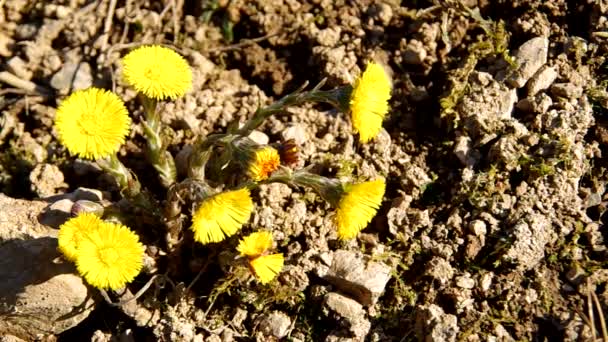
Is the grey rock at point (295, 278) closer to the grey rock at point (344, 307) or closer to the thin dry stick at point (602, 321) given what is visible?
the grey rock at point (344, 307)

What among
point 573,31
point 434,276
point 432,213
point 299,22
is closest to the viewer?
point 434,276

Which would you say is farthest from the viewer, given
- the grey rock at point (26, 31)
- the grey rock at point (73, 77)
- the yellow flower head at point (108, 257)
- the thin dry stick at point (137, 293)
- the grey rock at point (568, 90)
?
the grey rock at point (26, 31)

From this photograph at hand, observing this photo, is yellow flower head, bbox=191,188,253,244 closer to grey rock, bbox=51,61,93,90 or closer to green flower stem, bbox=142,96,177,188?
green flower stem, bbox=142,96,177,188

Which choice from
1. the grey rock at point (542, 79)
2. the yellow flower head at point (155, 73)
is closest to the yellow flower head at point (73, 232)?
the yellow flower head at point (155, 73)

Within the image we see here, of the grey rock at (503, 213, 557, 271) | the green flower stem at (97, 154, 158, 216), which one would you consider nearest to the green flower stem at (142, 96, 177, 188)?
the green flower stem at (97, 154, 158, 216)

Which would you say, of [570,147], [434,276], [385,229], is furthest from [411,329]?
[570,147]

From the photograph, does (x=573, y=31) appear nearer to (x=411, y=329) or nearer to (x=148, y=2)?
(x=411, y=329)

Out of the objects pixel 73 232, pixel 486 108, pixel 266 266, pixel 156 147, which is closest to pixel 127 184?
pixel 156 147
